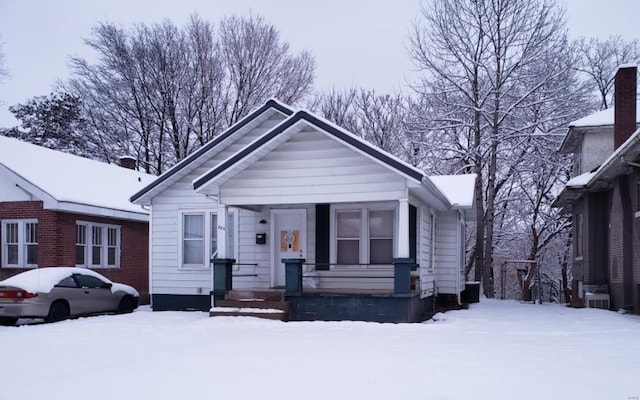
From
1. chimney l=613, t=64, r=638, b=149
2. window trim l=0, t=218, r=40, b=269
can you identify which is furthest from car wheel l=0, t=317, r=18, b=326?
chimney l=613, t=64, r=638, b=149

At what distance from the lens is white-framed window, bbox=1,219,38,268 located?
18.2m

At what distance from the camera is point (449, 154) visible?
2803 centimetres

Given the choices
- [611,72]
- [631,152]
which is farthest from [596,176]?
[611,72]

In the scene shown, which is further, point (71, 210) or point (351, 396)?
A: point (71, 210)

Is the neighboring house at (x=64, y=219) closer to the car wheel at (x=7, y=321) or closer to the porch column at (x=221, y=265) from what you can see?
the car wheel at (x=7, y=321)

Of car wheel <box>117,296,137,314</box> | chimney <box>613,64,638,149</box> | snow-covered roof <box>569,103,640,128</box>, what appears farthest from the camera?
snow-covered roof <box>569,103,640,128</box>

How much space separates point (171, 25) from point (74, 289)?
25.4 meters

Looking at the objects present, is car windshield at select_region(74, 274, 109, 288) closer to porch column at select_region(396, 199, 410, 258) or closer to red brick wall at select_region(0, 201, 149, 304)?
red brick wall at select_region(0, 201, 149, 304)

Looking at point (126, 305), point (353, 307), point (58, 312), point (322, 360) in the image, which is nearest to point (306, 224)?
point (353, 307)

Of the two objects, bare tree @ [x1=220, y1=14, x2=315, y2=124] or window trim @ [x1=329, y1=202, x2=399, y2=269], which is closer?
window trim @ [x1=329, y1=202, x2=399, y2=269]

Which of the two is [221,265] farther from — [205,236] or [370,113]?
[370,113]

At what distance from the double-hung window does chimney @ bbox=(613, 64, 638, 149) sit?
824 centimetres

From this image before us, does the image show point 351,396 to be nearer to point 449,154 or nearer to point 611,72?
point 449,154

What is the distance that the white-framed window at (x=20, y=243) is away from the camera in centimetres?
1816
